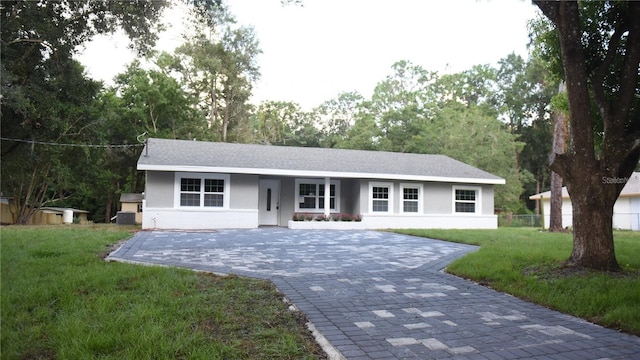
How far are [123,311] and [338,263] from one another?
4248 millimetres

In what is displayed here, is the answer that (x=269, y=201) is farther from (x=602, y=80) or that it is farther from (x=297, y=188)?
(x=602, y=80)

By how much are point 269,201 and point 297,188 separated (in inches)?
52.8

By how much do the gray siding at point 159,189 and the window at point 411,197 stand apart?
958cm

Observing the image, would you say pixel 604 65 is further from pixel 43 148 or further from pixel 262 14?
pixel 43 148

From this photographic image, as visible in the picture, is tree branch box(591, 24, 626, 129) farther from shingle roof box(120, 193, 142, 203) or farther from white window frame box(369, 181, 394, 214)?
shingle roof box(120, 193, 142, 203)

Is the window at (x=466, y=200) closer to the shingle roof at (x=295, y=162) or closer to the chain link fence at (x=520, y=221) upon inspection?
the shingle roof at (x=295, y=162)

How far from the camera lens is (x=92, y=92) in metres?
12.9

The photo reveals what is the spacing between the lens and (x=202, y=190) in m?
16.4

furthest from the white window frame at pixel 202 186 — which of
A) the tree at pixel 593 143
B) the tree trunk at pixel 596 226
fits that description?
the tree trunk at pixel 596 226

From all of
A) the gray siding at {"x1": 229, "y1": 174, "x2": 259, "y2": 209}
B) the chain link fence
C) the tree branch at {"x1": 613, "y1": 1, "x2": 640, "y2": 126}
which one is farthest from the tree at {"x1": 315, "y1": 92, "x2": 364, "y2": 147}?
the tree branch at {"x1": 613, "y1": 1, "x2": 640, "y2": 126}

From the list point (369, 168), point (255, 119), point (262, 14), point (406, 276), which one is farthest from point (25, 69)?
point (255, 119)

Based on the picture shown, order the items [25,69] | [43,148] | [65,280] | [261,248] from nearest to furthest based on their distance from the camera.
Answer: [65,280], [261,248], [25,69], [43,148]

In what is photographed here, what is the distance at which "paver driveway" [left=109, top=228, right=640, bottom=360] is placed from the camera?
343 centimetres

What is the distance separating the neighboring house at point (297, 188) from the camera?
16.0 m
